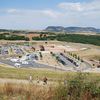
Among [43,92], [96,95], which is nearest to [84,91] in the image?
[96,95]

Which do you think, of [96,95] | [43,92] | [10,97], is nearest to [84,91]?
[96,95]

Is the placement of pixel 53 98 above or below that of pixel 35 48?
above

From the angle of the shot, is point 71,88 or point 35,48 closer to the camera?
point 71,88

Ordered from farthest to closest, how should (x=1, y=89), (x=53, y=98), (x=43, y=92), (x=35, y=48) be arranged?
(x=35, y=48), (x=1, y=89), (x=43, y=92), (x=53, y=98)

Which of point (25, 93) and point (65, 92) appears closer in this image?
point (65, 92)

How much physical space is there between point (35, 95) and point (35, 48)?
168649 mm

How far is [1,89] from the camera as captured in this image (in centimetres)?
780

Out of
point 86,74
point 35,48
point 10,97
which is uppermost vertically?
point 86,74

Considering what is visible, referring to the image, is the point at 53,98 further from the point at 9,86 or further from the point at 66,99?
the point at 9,86

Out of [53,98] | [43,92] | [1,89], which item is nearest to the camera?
[53,98]

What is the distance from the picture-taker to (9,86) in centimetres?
800

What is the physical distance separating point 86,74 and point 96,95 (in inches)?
26.1

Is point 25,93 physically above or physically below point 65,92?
below

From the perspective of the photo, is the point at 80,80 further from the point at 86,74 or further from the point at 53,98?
the point at 53,98
